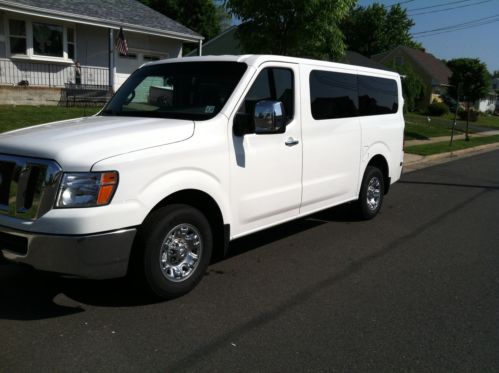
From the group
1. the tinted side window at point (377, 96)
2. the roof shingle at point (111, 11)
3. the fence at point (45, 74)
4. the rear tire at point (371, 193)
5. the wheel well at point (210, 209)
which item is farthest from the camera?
the roof shingle at point (111, 11)

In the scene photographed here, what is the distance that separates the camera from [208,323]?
3.78m

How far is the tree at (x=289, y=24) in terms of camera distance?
34.9 feet

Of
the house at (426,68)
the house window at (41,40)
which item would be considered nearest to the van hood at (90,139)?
the house window at (41,40)

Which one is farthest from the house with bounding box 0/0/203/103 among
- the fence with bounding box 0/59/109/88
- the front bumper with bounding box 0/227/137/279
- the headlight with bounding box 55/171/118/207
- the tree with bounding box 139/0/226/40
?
the tree with bounding box 139/0/226/40

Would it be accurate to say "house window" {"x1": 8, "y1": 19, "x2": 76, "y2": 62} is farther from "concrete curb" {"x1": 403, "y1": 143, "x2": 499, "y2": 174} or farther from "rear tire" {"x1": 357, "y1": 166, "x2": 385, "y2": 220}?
"rear tire" {"x1": 357, "y1": 166, "x2": 385, "y2": 220}

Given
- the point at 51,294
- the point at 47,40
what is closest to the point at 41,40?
the point at 47,40

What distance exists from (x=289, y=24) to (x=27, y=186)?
865cm

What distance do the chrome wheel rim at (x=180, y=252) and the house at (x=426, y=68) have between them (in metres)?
45.7

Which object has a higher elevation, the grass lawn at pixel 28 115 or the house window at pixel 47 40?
the house window at pixel 47 40

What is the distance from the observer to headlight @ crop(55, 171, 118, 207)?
3439mm

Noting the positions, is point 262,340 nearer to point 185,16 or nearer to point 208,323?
point 208,323

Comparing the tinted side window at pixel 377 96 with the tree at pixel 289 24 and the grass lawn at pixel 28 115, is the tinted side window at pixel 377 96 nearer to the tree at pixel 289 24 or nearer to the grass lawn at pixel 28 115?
the tree at pixel 289 24

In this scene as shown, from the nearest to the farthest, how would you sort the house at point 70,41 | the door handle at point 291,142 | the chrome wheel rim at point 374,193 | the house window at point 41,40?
the door handle at point 291,142 < the chrome wheel rim at point 374,193 < the house at point 70,41 < the house window at point 41,40

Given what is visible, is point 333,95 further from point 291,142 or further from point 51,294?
point 51,294
